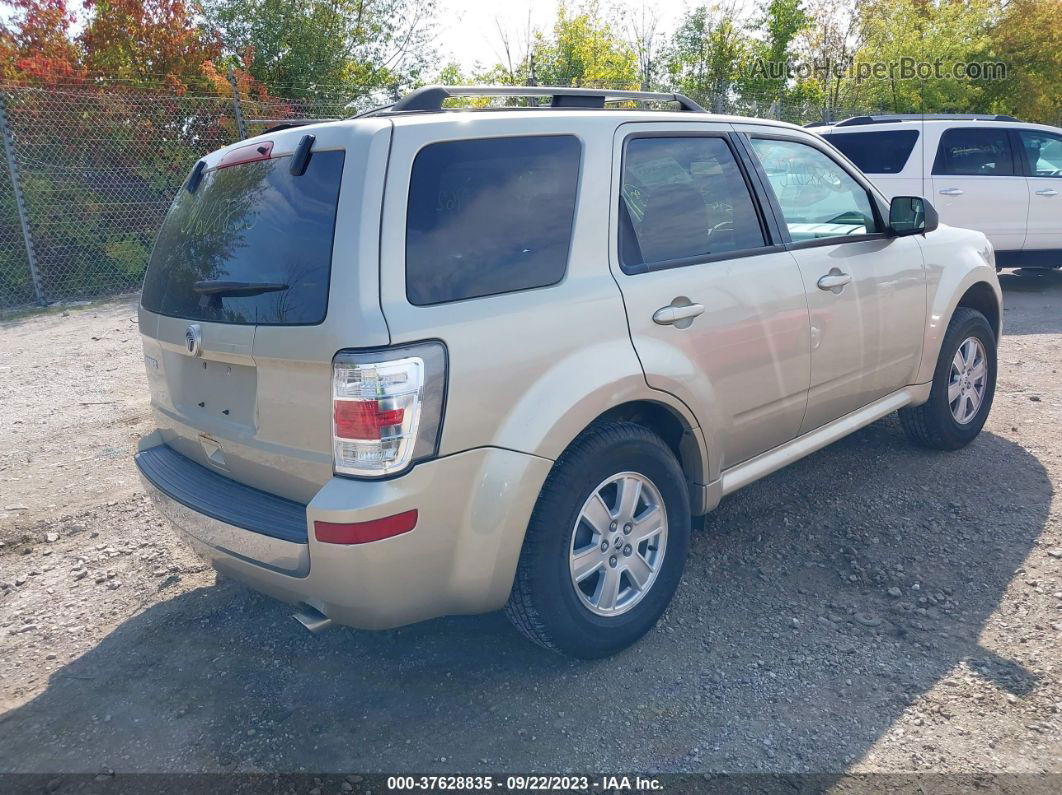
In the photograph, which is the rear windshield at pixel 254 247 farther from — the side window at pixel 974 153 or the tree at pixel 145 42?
the tree at pixel 145 42

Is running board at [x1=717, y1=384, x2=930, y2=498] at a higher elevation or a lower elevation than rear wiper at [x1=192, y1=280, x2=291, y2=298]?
lower

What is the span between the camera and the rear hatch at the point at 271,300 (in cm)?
241

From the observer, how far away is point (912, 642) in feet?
10.1

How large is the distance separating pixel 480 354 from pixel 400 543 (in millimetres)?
599

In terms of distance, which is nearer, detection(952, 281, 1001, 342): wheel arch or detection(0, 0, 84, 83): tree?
detection(952, 281, 1001, 342): wheel arch

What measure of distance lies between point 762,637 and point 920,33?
63.9ft

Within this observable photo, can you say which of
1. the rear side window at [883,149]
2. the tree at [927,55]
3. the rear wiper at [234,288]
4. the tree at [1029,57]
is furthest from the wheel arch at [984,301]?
the tree at [1029,57]

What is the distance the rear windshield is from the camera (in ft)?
8.22

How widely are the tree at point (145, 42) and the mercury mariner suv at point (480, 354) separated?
10.3m

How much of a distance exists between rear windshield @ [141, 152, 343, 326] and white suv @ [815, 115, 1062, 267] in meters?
8.42

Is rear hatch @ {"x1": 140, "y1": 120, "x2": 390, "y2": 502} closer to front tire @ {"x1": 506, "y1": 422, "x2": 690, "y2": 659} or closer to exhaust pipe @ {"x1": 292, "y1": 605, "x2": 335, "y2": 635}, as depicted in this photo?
exhaust pipe @ {"x1": 292, "y1": 605, "x2": 335, "y2": 635}

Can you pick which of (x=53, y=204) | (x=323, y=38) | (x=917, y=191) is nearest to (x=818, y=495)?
(x=917, y=191)

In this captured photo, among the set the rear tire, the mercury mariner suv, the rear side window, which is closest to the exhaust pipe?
the mercury mariner suv

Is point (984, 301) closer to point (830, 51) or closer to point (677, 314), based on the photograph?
point (677, 314)
